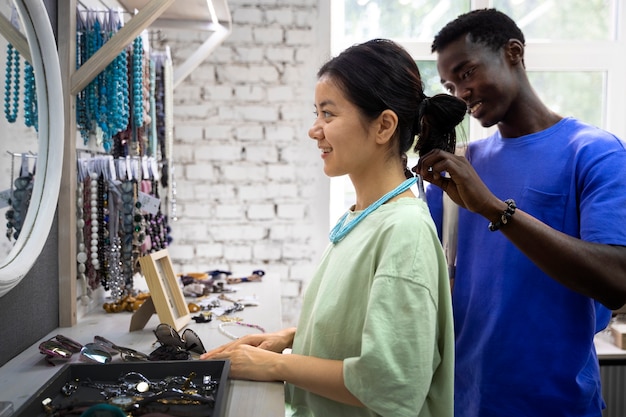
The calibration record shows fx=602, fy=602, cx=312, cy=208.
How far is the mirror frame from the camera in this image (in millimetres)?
1247

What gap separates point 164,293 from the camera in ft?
5.08

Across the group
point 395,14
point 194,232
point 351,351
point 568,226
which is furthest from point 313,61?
point 351,351

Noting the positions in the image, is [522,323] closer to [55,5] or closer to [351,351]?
[351,351]

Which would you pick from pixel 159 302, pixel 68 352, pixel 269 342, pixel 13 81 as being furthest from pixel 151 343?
pixel 13 81

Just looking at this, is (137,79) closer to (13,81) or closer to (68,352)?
(13,81)

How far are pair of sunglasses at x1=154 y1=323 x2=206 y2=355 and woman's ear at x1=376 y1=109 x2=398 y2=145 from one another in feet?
1.99

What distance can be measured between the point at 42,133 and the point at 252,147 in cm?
194

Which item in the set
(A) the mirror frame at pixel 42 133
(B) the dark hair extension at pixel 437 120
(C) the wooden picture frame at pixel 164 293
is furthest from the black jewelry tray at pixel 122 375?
(B) the dark hair extension at pixel 437 120

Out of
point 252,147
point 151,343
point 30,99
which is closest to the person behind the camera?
point 30,99

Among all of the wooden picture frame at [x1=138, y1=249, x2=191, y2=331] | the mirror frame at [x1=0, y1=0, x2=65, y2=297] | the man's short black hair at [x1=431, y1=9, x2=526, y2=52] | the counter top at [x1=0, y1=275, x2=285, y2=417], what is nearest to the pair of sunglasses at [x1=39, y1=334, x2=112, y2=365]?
the counter top at [x1=0, y1=275, x2=285, y2=417]

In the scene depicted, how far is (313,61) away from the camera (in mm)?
3248

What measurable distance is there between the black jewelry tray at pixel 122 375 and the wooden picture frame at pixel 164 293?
19.1 inches

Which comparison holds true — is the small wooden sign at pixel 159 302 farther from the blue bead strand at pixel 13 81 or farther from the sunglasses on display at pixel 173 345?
the blue bead strand at pixel 13 81

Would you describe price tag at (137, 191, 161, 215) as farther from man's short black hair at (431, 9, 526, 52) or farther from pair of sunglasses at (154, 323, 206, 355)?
man's short black hair at (431, 9, 526, 52)
